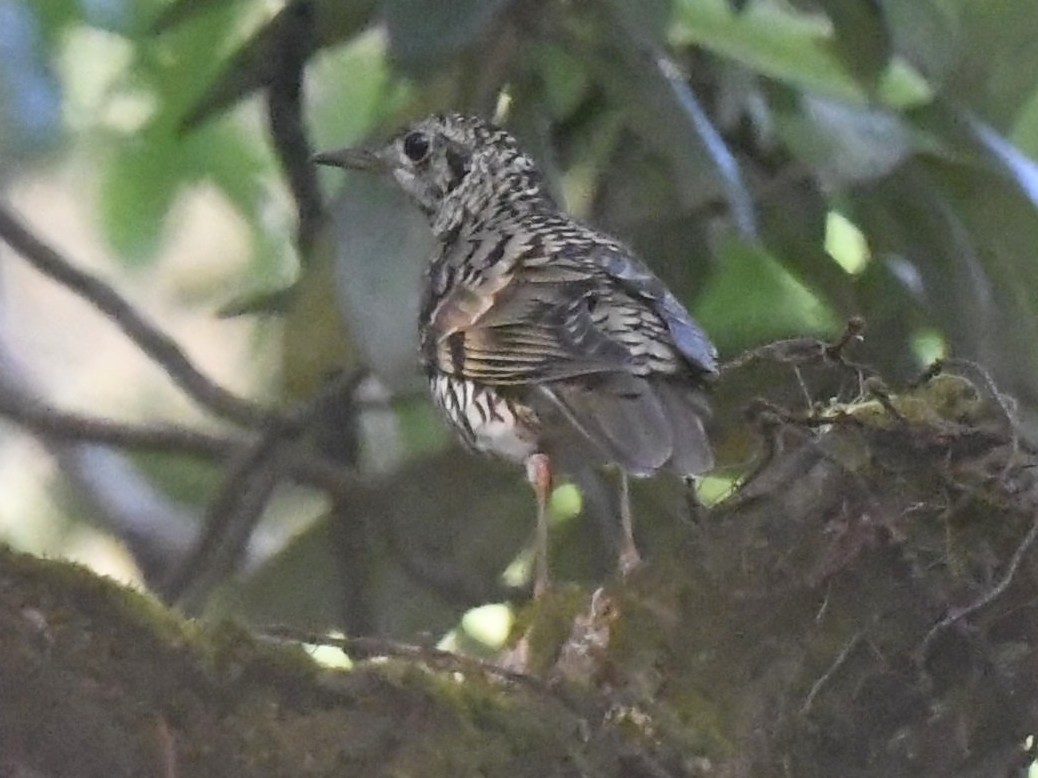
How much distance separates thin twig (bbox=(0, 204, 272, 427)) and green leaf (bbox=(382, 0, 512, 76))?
46 cm

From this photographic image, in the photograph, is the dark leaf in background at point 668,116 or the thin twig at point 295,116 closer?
the dark leaf in background at point 668,116

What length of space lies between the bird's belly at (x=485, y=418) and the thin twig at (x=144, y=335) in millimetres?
338

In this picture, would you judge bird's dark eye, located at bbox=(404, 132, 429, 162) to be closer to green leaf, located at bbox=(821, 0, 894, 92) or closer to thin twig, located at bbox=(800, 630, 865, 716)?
green leaf, located at bbox=(821, 0, 894, 92)

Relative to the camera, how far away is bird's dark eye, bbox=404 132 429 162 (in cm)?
188

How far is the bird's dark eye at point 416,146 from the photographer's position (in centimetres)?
188

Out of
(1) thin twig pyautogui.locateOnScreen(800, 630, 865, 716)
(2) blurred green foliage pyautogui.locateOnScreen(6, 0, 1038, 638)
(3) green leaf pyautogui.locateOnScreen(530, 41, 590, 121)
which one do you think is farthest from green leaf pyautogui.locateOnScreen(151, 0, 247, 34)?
(1) thin twig pyautogui.locateOnScreen(800, 630, 865, 716)

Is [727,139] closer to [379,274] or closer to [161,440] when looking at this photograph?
[379,274]

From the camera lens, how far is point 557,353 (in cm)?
142

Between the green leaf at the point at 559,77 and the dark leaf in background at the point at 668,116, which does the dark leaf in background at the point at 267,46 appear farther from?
the dark leaf in background at the point at 668,116

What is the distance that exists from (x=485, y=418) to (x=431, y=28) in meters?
0.38

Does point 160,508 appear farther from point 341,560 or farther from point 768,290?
point 768,290

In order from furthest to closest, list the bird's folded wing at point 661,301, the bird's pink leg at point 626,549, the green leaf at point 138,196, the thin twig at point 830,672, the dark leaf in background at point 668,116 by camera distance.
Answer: the green leaf at point 138,196, the dark leaf in background at point 668,116, the bird's folded wing at point 661,301, the bird's pink leg at point 626,549, the thin twig at point 830,672

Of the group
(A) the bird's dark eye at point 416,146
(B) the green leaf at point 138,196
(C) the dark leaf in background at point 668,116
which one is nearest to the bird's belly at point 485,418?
(C) the dark leaf in background at point 668,116

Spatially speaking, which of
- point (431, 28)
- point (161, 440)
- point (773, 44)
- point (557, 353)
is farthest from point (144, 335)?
point (773, 44)
